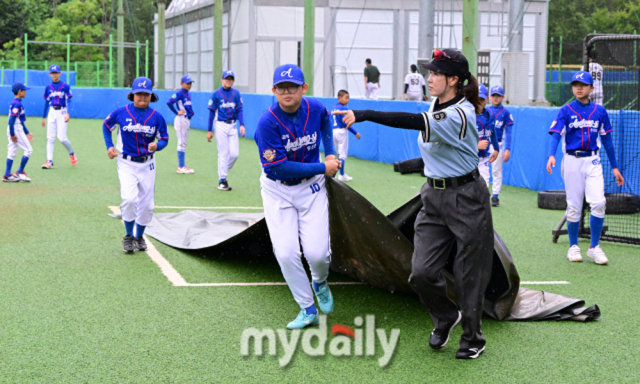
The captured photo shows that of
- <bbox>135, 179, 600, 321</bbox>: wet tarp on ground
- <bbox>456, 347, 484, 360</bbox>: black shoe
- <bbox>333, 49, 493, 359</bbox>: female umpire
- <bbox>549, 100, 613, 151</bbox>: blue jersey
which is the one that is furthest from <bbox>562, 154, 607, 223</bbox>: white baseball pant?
<bbox>456, 347, 484, 360</bbox>: black shoe

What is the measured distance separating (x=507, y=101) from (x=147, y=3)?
171 ft

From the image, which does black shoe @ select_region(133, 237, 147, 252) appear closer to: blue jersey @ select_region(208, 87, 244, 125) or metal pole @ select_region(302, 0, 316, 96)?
blue jersey @ select_region(208, 87, 244, 125)

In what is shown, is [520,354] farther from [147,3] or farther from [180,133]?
[147,3]

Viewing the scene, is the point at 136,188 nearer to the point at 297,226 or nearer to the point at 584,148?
the point at 297,226

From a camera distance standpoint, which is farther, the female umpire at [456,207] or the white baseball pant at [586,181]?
the white baseball pant at [586,181]

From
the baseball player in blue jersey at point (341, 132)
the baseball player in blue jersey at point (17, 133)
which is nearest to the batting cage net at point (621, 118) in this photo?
the baseball player in blue jersey at point (341, 132)

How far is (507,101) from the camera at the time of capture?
63.3 ft

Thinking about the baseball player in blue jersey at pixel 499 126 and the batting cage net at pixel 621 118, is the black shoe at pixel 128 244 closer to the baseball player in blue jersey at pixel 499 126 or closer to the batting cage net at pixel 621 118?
the batting cage net at pixel 621 118

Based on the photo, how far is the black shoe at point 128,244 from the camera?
8.51m

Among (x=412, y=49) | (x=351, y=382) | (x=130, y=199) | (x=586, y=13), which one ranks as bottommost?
(x=351, y=382)

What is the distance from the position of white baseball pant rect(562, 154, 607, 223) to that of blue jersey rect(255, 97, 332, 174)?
3791 millimetres

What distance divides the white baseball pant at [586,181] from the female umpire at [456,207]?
3.65m

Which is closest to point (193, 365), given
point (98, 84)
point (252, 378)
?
point (252, 378)

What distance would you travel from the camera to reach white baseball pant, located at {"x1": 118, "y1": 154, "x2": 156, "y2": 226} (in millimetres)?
8289
